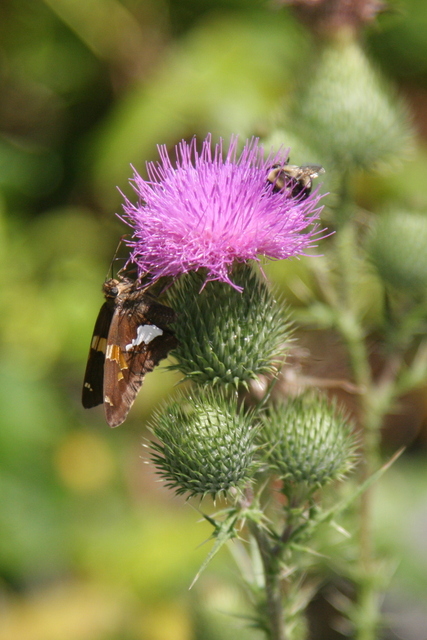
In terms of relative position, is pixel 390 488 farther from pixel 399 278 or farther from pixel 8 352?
pixel 8 352

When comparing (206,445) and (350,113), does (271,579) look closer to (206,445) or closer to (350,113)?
(206,445)

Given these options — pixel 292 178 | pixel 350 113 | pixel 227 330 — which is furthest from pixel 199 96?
pixel 227 330

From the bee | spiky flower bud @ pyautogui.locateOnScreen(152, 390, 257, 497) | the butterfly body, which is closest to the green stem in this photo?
spiky flower bud @ pyautogui.locateOnScreen(152, 390, 257, 497)

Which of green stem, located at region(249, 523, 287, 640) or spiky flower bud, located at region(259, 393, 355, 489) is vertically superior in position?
spiky flower bud, located at region(259, 393, 355, 489)

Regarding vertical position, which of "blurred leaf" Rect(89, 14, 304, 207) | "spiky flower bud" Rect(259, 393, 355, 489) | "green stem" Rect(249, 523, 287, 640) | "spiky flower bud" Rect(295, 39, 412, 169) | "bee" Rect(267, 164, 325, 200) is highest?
"blurred leaf" Rect(89, 14, 304, 207)

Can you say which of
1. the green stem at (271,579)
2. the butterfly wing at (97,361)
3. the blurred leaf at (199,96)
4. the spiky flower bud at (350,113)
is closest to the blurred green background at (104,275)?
the blurred leaf at (199,96)

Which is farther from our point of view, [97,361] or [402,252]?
[402,252]

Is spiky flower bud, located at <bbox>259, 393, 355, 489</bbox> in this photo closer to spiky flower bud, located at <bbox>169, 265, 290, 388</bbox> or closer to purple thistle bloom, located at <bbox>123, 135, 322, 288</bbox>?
spiky flower bud, located at <bbox>169, 265, 290, 388</bbox>
